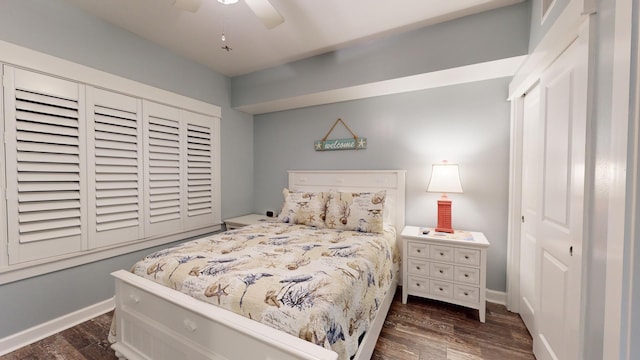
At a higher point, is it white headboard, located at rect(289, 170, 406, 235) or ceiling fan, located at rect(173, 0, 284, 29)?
ceiling fan, located at rect(173, 0, 284, 29)

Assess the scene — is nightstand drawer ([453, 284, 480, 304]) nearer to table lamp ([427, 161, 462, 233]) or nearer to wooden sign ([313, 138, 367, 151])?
table lamp ([427, 161, 462, 233])

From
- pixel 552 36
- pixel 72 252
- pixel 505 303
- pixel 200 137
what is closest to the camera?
pixel 552 36

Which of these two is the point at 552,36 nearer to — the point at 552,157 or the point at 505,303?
the point at 552,157

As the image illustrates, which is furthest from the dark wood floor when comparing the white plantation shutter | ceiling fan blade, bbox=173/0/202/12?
ceiling fan blade, bbox=173/0/202/12

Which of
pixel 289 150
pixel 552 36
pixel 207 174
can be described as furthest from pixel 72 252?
pixel 552 36

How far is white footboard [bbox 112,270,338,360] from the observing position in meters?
1.01

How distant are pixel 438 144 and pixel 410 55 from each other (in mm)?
939

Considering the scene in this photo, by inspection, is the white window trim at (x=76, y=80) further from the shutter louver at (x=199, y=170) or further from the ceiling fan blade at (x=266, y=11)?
the ceiling fan blade at (x=266, y=11)

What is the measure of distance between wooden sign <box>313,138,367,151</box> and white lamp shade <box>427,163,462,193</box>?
35.3 inches

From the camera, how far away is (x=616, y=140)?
80cm

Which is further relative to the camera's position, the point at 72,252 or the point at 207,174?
the point at 207,174

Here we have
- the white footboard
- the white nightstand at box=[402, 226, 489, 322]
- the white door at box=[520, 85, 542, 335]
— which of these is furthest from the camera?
the white nightstand at box=[402, 226, 489, 322]

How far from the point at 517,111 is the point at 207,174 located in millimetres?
3431

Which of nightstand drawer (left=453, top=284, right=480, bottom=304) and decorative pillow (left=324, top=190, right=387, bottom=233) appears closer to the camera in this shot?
nightstand drawer (left=453, top=284, right=480, bottom=304)
